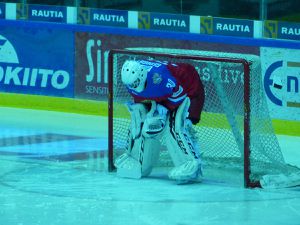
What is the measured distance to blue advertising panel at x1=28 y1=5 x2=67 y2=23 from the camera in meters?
13.0

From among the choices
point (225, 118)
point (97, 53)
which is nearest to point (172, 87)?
point (225, 118)

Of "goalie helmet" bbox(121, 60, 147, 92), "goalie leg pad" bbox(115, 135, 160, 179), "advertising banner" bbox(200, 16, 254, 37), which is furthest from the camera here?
"advertising banner" bbox(200, 16, 254, 37)

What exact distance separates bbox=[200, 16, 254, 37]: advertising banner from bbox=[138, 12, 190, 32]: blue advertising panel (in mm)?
259

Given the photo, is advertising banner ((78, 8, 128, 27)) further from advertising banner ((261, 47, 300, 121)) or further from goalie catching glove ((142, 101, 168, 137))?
goalie catching glove ((142, 101, 168, 137))

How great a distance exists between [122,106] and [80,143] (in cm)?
126

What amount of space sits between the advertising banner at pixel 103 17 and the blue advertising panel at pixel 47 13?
0.92 ft

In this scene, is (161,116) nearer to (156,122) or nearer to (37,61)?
(156,122)

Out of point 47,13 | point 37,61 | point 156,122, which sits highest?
point 47,13

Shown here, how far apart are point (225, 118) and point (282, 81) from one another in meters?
1.81

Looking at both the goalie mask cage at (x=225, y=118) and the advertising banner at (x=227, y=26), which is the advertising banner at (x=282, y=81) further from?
the goalie mask cage at (x=225, y=118)

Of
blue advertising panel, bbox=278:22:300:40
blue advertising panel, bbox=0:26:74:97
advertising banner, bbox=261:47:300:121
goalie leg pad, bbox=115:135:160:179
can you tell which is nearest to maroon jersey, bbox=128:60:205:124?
goalie leg pad, bbox=115:135:160:179

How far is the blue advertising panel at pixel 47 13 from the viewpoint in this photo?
13.0 metres

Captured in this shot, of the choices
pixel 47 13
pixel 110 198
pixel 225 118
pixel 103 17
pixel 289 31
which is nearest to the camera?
pixel 110 198

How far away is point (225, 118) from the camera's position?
9188 mm
